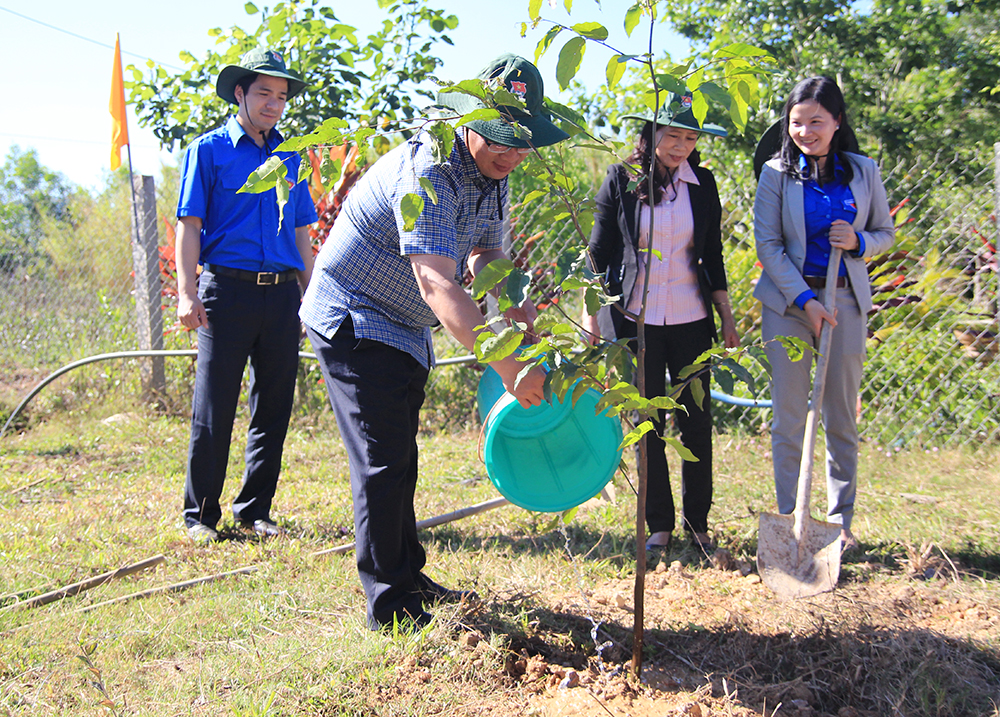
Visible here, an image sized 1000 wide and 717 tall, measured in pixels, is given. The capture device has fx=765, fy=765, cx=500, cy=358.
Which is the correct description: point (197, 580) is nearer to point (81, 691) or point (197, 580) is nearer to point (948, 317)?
point (81, 691)

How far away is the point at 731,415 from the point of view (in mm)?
5059

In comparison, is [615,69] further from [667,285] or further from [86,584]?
[86,584]

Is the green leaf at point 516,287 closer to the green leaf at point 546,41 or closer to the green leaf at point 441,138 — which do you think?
the green leaf at point 441,138

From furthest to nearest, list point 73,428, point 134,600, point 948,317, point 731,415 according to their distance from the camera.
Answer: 1. point 73,428
2. point 731,415
3. point 948,317
4. point 134,600

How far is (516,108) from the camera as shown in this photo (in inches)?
74.3

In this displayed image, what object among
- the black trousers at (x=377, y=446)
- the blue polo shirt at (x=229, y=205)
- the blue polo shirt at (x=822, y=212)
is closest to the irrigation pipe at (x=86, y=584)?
the black trousers at (x=377, y=446)

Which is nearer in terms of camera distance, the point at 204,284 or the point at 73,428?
the point at 204,284

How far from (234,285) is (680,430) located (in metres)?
2.01

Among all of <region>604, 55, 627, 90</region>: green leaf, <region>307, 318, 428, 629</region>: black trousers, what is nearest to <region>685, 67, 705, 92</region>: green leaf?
<region>604, 55, 627, 90</region>: green leaf

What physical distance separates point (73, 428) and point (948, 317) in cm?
589

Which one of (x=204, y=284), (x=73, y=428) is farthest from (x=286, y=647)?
(x=73, y=428)

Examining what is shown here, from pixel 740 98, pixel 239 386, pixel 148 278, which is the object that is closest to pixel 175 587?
pixel 239 386

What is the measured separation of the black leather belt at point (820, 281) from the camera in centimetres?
307

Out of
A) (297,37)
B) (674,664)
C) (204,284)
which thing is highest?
(297,37)
